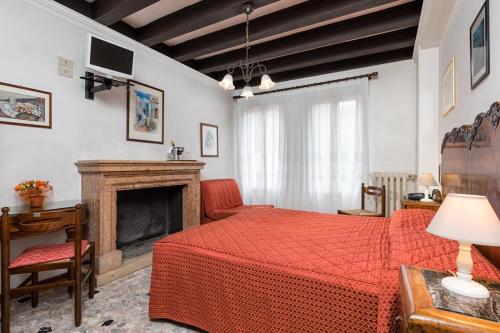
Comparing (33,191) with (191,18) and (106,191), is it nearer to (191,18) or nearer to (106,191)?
(106,191)

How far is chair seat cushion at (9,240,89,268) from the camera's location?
1742 millimetres

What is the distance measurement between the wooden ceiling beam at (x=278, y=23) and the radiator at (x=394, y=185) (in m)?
2.20

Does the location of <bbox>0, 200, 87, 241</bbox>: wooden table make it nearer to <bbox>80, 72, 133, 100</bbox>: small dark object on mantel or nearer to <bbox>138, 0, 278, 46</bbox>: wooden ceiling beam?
<bbox>80, 72, 133, 100</bbox>: small dark object on mantel

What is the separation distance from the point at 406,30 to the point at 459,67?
1266mm

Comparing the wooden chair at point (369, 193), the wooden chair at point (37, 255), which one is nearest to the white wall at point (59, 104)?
the wooden chair at point (37, 255)

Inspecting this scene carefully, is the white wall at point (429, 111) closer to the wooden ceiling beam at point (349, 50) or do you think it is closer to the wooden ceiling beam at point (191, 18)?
the wooden ceiling beam at point (349, 50)

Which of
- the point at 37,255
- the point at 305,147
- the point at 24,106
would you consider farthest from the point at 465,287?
the point at 305,147

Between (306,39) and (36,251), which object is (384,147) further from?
(36,251)

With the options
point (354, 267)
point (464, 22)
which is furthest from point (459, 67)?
point (354, 267)

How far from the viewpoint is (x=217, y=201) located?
3.95m

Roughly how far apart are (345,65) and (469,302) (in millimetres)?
3823

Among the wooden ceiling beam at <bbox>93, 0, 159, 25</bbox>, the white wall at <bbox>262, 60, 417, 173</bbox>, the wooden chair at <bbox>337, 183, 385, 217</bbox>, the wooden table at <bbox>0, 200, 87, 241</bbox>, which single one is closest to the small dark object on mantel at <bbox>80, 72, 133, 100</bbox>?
the wooden ceiling beam at <bbox>93, 0, 159, 25</bbox>

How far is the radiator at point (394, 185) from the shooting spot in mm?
3639

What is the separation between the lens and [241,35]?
10.1 ft
